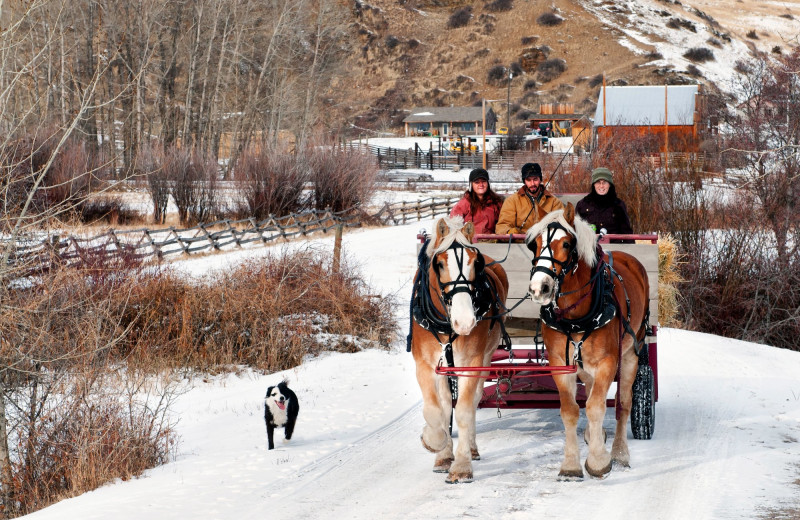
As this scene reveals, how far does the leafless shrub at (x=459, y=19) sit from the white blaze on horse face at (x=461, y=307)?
123 meters

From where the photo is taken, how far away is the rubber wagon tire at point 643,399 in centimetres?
794

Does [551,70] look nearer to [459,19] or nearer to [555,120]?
[459,19]

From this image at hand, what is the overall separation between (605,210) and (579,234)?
2576 mm

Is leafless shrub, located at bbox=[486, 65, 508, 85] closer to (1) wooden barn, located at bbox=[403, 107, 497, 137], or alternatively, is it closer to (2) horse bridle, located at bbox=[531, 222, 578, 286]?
(1) wooden barn, located at bbox=[403, 107, 497, 137]

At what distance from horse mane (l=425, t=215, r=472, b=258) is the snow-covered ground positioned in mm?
1869

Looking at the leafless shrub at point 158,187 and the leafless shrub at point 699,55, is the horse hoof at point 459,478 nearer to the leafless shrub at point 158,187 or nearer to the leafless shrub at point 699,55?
the leafless shrub at point 158,187

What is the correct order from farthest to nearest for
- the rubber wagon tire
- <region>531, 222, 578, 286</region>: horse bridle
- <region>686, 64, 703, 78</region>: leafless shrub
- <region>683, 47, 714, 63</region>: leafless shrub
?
<region>683, 47, 714, 63</region>: leafless shrub, <region>686, 64, 703, 78</region>: leafless shrub, the rubber wagon tire, <region>531, 222, 578, 286</region>: horse bridle

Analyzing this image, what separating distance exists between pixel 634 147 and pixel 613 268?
20482mm

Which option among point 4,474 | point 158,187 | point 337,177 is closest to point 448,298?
point 4,474

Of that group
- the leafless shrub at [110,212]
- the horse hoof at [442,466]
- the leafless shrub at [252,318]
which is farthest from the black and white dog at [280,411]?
the leafless shrub at [110,212]

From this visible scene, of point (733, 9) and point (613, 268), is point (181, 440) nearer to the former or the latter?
point (613, 268)

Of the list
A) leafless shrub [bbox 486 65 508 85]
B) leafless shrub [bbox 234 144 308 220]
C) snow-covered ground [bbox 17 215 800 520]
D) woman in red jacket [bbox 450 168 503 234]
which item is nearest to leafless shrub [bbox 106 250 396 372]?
snow-covered ground [bbox 17 215 800 520]

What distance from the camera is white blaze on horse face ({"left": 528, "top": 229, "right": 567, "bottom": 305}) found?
6125mm

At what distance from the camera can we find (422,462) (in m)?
7.55
